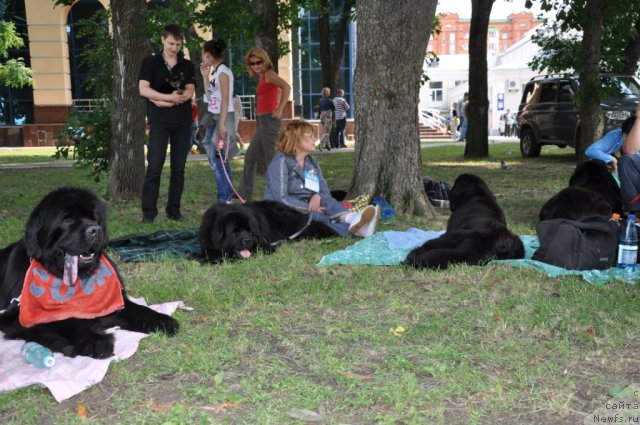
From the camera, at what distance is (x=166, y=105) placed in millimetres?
7500

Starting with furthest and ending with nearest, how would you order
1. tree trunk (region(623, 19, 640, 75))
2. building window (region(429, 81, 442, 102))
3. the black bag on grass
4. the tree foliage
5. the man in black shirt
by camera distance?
building window (region(429, 81, 442, 102)) < tree trunk (region(623, 19, 640, 75)) < the tree foliage < the man in black shirt < the black bag on grass

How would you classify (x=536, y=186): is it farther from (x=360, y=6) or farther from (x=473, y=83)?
(x=473, y=83)

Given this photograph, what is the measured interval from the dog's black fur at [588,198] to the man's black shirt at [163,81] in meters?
4.02

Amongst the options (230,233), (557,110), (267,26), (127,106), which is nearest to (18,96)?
(267,26)

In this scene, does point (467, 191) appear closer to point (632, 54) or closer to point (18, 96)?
point (632, 54)

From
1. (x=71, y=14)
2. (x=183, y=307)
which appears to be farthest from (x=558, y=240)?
(x=71, y=14)

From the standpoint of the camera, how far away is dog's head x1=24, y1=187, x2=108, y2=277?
363 centimetres

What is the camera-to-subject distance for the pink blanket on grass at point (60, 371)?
332 centimetres

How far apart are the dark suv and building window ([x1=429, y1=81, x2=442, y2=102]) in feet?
161

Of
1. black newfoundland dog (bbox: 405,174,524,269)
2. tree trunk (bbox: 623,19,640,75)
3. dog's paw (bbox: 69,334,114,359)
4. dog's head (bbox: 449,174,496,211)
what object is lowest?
dog's paw (bbox: 69,334,114,359)

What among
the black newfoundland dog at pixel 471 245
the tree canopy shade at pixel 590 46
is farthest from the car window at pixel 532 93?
the black newfoundland dog at pixel 471 245

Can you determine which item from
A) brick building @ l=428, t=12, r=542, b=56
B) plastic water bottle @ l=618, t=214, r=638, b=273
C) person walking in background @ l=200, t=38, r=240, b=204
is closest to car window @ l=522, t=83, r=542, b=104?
person walking in background @ l=200, t=38, r=240, b=204

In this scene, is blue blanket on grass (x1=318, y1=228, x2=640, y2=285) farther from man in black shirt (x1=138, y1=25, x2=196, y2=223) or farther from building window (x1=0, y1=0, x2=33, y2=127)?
building window (x1=0, y1=0, x2=33, y2=127)

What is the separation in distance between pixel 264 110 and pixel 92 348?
644 centimetres
